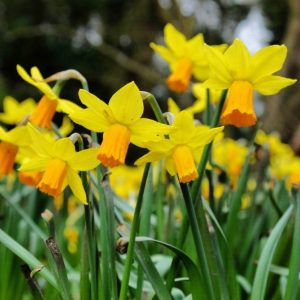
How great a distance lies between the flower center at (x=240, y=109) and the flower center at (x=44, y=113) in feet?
0.97

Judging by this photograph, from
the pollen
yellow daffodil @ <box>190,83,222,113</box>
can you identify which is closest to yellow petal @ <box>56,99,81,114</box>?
the pollen

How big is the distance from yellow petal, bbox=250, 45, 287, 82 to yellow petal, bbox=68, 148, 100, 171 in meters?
0.25

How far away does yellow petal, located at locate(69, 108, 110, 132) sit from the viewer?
716mm

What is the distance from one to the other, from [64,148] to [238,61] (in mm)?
274

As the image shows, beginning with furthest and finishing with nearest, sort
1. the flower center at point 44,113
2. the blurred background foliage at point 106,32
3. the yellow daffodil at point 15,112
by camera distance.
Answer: the blurred background foliage at point 106,32
the yellow daffodil at point 15,112
the flower center at point 44,113

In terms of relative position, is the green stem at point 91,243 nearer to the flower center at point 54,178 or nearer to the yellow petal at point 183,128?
the flower center at point 54,178

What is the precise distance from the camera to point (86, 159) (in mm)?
752

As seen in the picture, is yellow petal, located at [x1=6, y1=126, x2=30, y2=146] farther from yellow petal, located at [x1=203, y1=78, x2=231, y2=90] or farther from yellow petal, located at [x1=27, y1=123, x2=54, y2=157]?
yellow petal, located at [x1=203, y1=78, x2=231, y2=90]

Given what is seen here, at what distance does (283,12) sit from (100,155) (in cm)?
772

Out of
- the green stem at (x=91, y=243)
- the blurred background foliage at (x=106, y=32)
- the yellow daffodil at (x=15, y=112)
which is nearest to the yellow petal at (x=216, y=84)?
the green stem at (x=91, y=243)

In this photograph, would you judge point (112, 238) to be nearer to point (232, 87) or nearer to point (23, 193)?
point (232, 87)

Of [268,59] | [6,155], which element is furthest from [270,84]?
[6,155]

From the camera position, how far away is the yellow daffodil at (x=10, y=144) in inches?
37.0

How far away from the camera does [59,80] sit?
0.92 metres
